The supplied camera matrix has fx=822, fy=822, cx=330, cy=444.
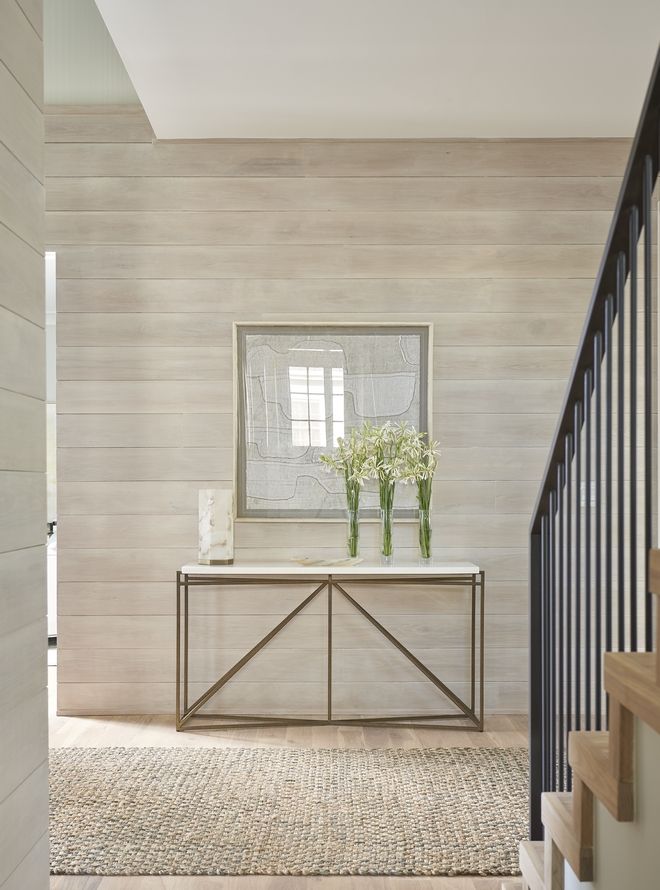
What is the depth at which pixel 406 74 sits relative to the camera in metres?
3.36

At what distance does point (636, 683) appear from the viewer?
47.4 inches

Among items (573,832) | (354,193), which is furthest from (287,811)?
(354,193)

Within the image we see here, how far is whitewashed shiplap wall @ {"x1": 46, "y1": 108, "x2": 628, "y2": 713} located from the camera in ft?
13.0

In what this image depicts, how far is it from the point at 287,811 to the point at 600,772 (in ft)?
5.74

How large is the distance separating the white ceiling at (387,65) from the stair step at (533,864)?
2.62 m

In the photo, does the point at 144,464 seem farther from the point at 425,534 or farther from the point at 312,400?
the point at 425,534

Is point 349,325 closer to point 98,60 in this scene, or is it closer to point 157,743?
point 98,60

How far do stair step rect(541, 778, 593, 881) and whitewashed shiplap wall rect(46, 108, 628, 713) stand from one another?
2308mm

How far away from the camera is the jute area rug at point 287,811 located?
2449 mm

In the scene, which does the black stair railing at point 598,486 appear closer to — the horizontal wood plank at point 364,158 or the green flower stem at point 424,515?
the green flower stem at point 424,515

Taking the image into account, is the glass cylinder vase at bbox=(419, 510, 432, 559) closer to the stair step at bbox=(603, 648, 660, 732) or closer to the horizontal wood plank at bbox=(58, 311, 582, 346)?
the horizontal wood plank at bbox=(58, 311, 582, 346)

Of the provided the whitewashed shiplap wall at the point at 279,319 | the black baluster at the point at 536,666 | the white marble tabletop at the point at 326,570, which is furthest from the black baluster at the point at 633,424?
the whitewashed shiplap wall at the point at 279,319

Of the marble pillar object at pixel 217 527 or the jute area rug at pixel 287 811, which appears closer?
the jute area rug at pixel 287 811

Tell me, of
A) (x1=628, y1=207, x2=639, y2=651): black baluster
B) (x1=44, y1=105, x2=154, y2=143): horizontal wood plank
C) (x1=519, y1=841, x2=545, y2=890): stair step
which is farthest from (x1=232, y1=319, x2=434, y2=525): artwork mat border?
(x1=628, y1=207, x2=639, y2=651): black baluster
